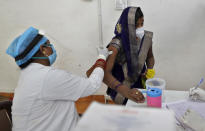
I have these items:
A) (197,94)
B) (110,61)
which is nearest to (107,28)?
(110,61)

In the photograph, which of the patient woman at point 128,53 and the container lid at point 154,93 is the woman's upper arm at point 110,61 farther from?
the container lid at point 154,93

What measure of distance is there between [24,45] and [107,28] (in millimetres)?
1424

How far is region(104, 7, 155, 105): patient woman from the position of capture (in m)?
1.56

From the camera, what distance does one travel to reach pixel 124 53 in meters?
1.66

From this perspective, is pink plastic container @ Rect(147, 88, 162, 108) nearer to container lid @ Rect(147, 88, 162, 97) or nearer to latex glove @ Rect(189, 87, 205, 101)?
container lid @ Rect(147, 88, 162, 97)

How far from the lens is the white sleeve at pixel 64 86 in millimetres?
1101

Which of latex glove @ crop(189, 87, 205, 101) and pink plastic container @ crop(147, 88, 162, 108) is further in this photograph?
latex glove @ crop(189, 87, 205, 101)

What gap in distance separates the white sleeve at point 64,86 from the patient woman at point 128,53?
0.32 metres

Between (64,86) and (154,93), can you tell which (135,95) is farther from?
(64,86)

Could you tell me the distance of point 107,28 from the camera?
7.91 ft

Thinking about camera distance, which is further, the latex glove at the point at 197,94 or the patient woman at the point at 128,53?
the patient woman at the point at 128,53

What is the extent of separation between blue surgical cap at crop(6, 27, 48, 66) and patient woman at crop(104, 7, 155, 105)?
584 mm

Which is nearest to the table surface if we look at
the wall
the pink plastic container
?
the pink plastic container

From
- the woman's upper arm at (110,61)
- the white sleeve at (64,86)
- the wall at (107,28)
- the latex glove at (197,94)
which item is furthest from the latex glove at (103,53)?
the wall at (107,28)
